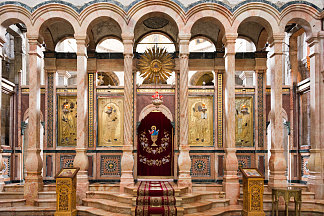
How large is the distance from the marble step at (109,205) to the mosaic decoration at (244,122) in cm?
470

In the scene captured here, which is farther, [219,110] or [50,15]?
[219,110]

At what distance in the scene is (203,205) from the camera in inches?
353

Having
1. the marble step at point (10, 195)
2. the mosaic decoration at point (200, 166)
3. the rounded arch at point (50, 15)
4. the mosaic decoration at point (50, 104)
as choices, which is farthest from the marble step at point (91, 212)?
the rounded arch at point (50, 15)

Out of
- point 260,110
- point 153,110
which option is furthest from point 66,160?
point 260,110

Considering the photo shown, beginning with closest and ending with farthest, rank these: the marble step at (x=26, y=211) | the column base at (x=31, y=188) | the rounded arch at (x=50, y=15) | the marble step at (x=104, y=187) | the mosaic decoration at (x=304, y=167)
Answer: the marble step at (x=26, y=211), the column base at (x=31, y=188), the rounded arch at (x=50, y=15), the marble step at (x=104, y=187), the mosaic decoration at (x=304, y=167)

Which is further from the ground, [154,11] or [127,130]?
[154,11]

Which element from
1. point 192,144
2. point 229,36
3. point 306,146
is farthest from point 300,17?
point 192,144

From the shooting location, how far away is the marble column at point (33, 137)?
970 centimetres

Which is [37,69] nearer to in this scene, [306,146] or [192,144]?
[192,144]

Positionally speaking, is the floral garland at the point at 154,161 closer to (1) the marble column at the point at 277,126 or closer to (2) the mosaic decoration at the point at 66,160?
(2) the mosaic decoration at the point at 66,160

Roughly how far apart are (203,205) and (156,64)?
4773mm

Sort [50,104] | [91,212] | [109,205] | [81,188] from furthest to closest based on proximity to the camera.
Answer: [50,104]
[81,188]
[109,205]
[91,212]

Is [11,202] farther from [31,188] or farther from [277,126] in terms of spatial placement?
[277,126]

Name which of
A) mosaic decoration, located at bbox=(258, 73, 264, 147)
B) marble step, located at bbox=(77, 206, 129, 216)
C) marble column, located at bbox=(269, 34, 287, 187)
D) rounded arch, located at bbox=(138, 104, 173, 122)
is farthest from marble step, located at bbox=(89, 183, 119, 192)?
mosaic decoration, located at bbox=(258, 73, 264, 147)
